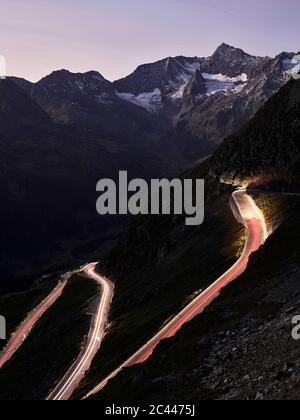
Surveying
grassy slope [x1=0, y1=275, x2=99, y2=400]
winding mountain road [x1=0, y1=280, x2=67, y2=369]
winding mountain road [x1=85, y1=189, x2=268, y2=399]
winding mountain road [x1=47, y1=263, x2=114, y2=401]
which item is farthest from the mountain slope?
winding mountain road [x1=0, y1=280, x2=67, y2=369]

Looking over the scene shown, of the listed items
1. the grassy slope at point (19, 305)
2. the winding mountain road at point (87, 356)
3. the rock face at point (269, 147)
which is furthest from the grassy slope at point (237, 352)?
the grassy slope at point (19, 305)

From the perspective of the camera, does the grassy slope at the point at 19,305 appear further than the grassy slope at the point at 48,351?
Yes

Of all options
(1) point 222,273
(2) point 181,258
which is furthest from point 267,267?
(2) point 181,258

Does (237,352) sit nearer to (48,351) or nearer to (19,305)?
(48,351)

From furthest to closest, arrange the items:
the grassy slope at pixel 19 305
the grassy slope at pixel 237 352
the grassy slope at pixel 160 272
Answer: the grassy slope at pixel 19 305
the grassy slope at pixel 160 272
the grassy slope at pixel 237 352

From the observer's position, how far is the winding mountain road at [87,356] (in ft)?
252

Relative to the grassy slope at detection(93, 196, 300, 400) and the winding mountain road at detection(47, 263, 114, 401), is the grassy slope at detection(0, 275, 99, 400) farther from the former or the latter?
the grassy slope at detection(93, 196, 300, 400)

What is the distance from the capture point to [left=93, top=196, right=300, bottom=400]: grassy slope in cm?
3794

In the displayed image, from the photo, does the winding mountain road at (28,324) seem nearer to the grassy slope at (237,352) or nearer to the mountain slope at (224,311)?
the mountain slope at (224,311)

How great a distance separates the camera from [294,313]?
4588cm

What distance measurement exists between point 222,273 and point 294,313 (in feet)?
121

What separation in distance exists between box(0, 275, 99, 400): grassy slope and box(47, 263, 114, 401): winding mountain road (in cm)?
179

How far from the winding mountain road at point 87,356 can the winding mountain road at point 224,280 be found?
47.9 feet
